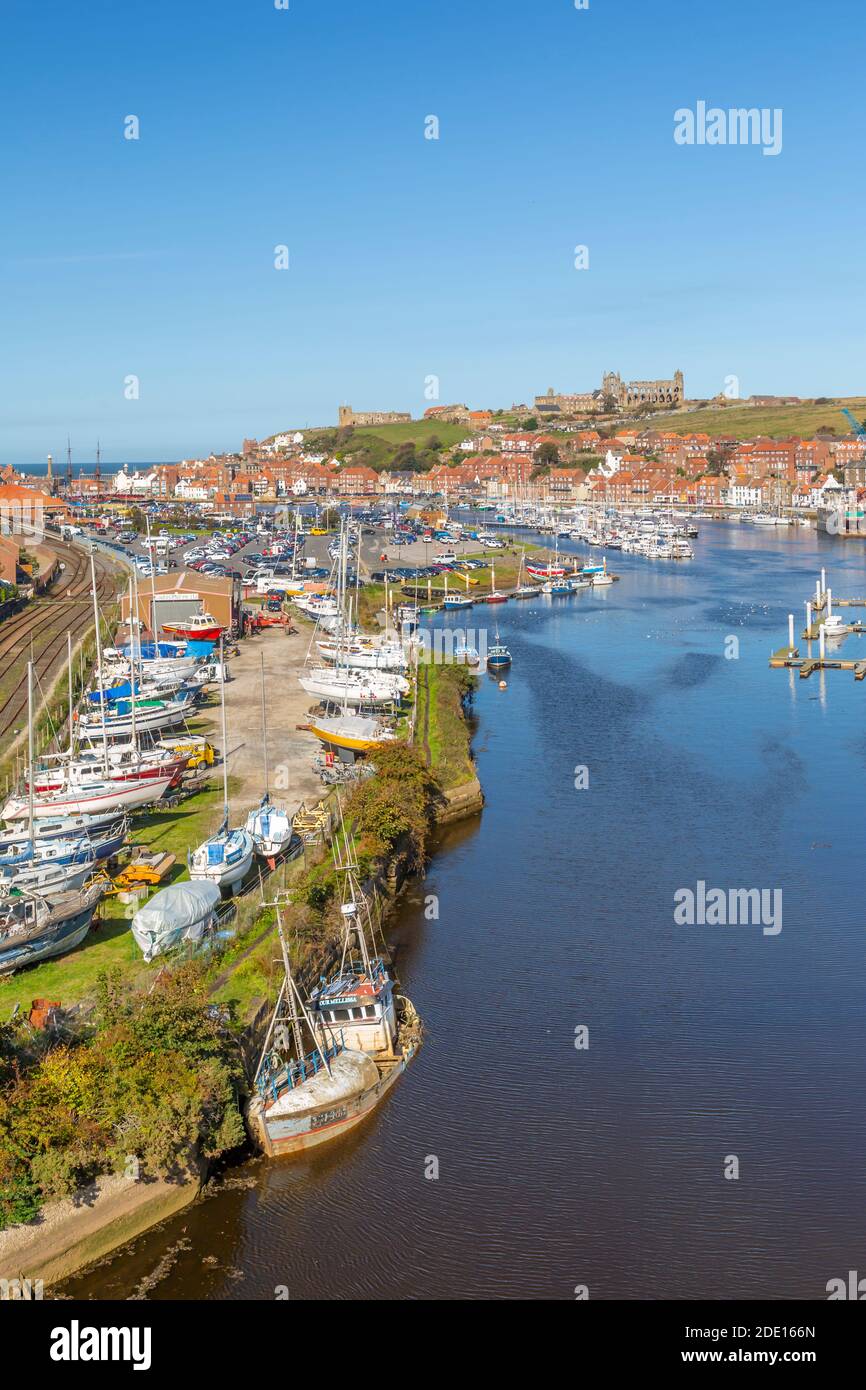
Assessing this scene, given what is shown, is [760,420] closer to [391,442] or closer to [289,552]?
[391,442]

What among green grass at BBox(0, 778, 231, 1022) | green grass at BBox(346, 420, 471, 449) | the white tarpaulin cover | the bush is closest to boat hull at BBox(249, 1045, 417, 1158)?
the bush

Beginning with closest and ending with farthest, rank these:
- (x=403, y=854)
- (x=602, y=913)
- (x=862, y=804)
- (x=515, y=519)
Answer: (x=602, y=913) < (x=403, y=854) < (x=862, y=804) < (x=515, y=519)

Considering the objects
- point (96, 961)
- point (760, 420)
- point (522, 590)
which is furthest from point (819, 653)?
point (760, 420)

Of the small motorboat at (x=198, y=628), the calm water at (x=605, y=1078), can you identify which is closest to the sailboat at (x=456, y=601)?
the small motorboat at (x=198, y=628)

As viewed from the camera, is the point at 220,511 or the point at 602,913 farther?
the point at 220,511

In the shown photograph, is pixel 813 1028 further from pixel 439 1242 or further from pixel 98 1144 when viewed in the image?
pixel 98 1144

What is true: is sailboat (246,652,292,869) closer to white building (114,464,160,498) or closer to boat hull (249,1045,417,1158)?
boat hull (249,1045,417,1158)
